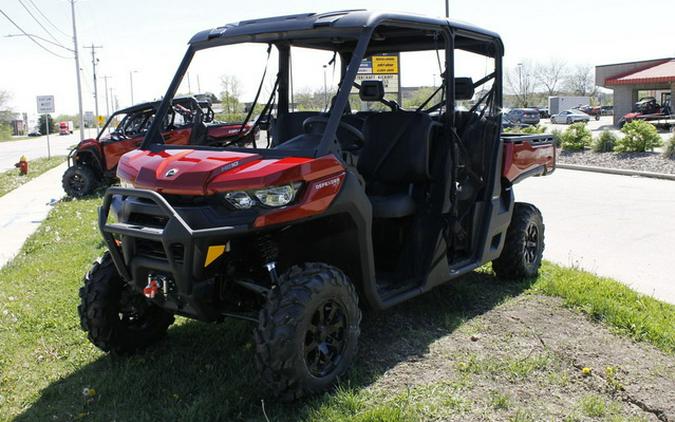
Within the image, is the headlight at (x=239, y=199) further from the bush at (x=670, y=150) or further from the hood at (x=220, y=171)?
the bush at (x=670, y=150)

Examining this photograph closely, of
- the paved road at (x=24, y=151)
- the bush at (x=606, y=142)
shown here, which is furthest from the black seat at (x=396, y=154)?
the paved road at (x=24, y=151)

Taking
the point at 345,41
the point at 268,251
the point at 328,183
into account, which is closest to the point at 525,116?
the point at 345,41

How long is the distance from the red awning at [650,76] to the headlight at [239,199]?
38433 mm

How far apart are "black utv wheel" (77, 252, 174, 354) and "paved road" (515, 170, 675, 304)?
173 inches

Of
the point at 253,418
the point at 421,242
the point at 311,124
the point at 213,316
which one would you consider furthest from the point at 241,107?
the point at 253,418

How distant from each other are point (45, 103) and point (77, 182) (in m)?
12.2

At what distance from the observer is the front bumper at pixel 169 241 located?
336 cm

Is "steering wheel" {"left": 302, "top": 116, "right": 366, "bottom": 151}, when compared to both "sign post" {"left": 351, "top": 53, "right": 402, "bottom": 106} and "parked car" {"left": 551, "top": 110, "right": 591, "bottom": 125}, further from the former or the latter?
"parked car" {"left": 551, "top": 110, "right": 591, "bottom": 125}

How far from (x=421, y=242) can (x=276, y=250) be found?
140 centimetres

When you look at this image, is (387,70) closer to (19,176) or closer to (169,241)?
(169,241)

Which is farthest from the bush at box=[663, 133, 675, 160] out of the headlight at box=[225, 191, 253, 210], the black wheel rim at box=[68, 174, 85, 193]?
the headlight at box=[225, 191, 253, 210]

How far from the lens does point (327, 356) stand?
3.80 metres

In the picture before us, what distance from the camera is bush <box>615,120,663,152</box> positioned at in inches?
654

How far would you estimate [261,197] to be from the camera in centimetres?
346
